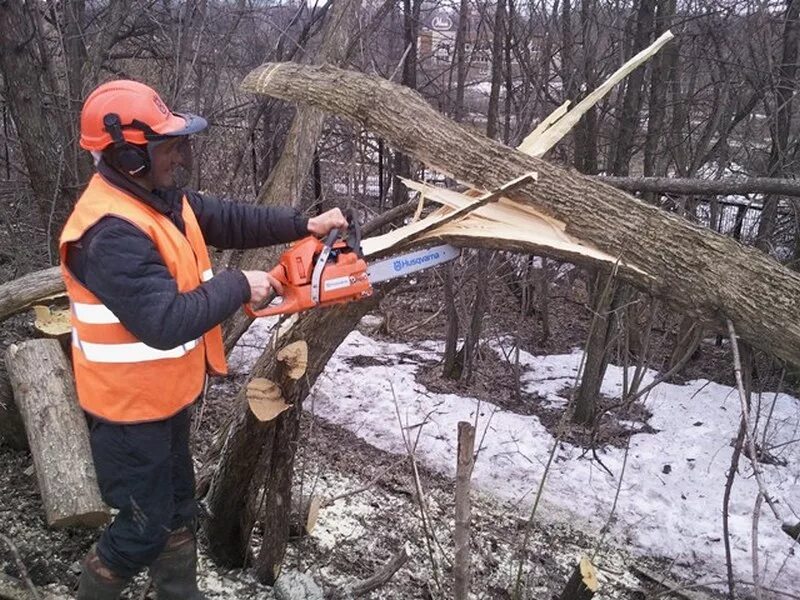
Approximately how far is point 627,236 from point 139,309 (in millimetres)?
1764

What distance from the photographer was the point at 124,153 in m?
1.94

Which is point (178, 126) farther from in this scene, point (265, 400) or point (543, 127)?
point (543, 127)

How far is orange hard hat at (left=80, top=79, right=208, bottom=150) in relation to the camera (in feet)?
6.35

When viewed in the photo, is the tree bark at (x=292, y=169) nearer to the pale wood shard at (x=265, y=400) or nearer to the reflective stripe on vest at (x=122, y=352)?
the pale wood shard at (x=265, y=400)

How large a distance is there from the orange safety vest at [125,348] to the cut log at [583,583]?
1660mm

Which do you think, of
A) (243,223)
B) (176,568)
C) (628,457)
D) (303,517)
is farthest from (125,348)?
(628,457)

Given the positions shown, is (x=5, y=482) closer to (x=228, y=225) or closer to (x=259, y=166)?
(x=228, y=225)

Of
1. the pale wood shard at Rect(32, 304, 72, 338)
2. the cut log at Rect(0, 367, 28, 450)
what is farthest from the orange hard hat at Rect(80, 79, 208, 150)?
the cut log at Rect(0, 367, 28, 450)

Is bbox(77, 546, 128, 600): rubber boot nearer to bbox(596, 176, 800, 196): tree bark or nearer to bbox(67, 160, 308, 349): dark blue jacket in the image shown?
bbox(67, 160, 308, 349): dark blue jacket

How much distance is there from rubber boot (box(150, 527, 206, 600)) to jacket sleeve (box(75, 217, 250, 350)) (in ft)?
2.87

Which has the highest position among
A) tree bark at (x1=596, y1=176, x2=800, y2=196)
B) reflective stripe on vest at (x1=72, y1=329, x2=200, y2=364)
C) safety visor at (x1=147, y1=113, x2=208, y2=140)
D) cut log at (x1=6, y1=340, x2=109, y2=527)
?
safety visor at (x1=147, y1=113, x2=208, y2=140)

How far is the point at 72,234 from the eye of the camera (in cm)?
191

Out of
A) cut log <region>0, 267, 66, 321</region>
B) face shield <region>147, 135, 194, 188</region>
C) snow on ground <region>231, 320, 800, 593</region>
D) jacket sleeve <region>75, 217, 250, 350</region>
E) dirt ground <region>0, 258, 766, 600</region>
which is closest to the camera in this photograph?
jacket sleeve <region>75, 217, 250, 350</region>

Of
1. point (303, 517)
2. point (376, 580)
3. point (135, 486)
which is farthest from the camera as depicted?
point (303, 517)
